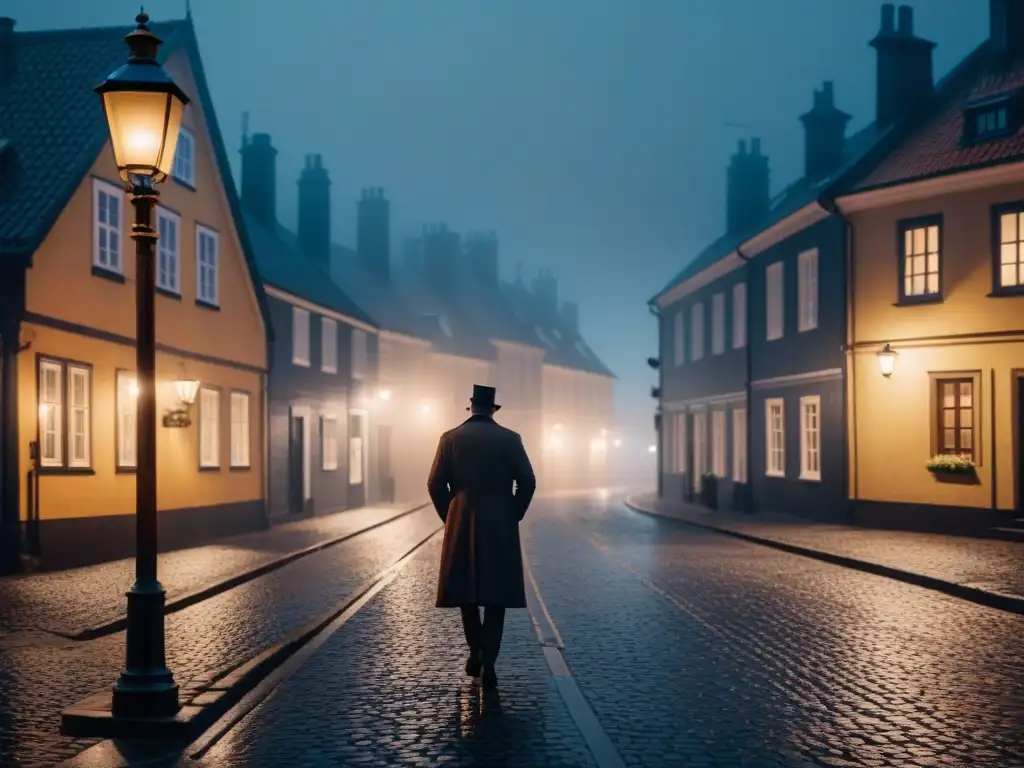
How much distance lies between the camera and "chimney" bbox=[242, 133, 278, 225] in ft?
140

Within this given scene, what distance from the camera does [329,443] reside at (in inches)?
1553

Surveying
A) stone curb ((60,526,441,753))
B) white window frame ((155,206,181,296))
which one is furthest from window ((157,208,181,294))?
stone curb ((60,526,441,753))

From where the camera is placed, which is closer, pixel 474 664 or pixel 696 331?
pixel 474 664

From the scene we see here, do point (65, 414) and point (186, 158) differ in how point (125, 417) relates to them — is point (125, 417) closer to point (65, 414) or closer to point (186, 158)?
point (65, 414)

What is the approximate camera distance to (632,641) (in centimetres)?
1158

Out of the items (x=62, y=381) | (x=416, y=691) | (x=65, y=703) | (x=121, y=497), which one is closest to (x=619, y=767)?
(x=416, y=691)

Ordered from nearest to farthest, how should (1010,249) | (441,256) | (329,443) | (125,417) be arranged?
(125,417) < (1010,249) < (329,443) < (441,256)

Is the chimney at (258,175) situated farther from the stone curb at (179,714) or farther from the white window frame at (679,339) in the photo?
the stone curb at (179,714)

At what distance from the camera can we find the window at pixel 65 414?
1905 cm

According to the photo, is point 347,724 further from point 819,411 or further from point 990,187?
point 819,411

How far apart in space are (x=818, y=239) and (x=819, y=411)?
12.0 ft

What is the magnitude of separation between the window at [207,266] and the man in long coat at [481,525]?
17740mm

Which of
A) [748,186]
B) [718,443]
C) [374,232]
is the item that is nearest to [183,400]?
[718,443]

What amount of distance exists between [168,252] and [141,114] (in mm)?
16479
